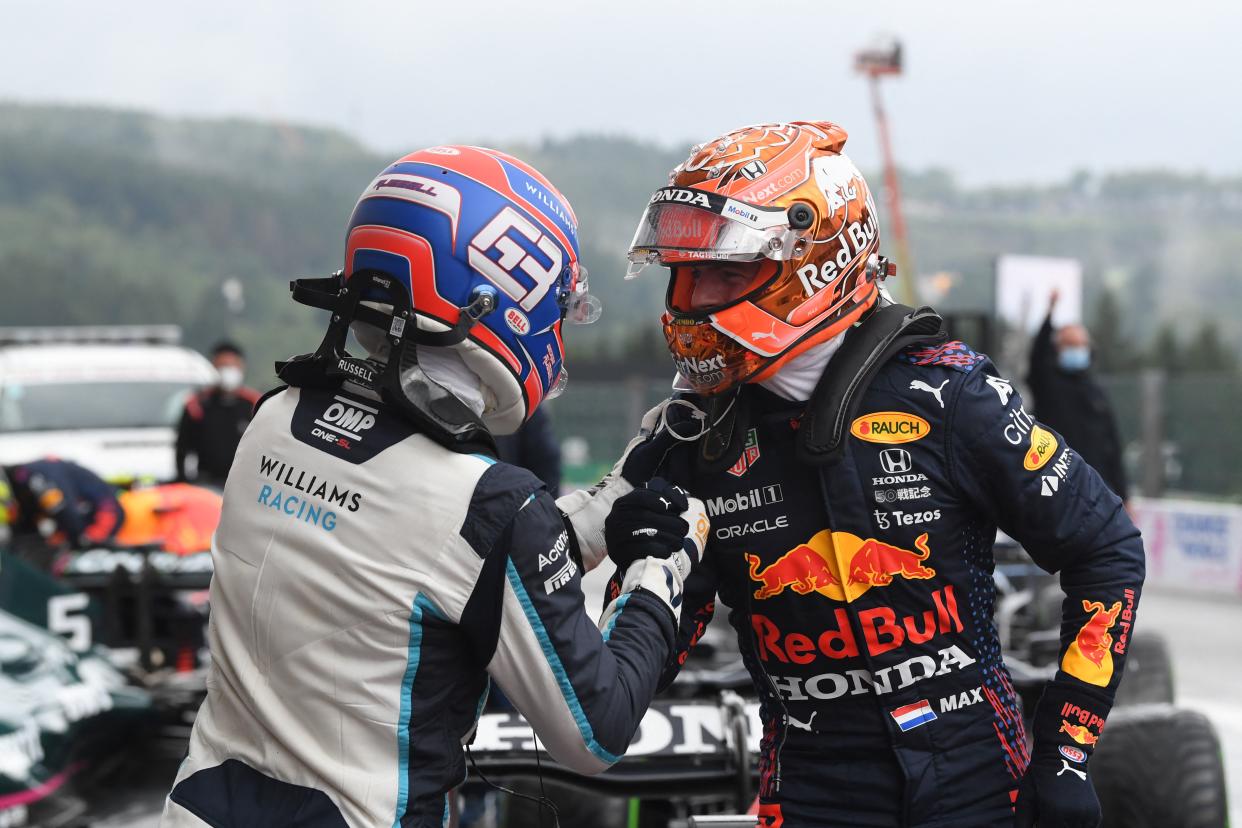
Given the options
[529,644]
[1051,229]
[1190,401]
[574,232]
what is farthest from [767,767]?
[1051,229]

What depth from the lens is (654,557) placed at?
7.19 ft

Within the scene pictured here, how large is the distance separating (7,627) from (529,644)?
3.28 metres

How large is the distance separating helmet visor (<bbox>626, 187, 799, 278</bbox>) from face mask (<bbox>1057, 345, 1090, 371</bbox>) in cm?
670

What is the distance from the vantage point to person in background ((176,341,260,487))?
28.8 feet

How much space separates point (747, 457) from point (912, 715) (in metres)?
0.52

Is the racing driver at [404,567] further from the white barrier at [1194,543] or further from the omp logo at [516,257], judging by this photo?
the white barrier at [1194,543]

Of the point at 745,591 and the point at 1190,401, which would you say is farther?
the point at 1190,401

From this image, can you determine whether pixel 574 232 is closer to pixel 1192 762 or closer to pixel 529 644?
pixel 529 644

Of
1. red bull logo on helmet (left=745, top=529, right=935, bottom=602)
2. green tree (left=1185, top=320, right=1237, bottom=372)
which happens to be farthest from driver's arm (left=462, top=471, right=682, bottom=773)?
green tree (left=1185, top=320, right=1237, bottom=372)

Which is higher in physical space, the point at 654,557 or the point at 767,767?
the point at 654,557

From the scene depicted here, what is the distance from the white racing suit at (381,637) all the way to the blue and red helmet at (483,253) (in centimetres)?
20

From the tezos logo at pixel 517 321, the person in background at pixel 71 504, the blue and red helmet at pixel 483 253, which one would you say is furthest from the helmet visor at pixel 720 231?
the person in background at pixel 71 504

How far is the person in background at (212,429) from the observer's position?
8789 mm

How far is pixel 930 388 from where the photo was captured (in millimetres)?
2326
